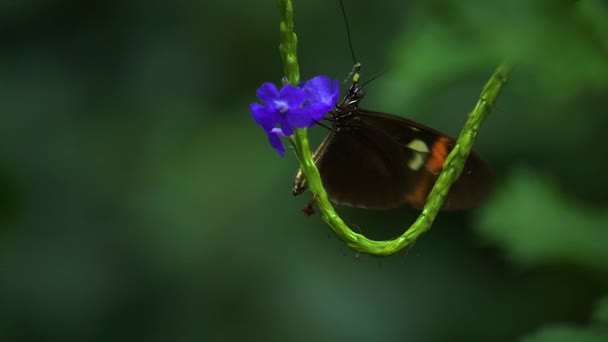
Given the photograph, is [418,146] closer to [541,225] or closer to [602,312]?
[541,225]

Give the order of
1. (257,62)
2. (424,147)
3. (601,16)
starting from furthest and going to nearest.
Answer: (257,62) < (424,147) < (601,16)

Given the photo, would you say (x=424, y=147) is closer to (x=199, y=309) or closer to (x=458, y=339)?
(x=458, y=339)

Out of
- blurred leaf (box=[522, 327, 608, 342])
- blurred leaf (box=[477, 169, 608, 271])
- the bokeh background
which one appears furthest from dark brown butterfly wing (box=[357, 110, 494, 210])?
the bokeh background

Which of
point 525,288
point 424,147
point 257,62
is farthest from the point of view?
point 257,62

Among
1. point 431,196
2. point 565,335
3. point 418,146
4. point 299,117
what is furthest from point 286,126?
point 565,335

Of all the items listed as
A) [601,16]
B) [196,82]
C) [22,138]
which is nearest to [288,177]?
[196,82]

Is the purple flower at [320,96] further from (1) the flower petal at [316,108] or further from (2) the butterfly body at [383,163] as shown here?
(2) the butterfly body at [383,163]
